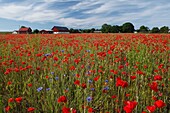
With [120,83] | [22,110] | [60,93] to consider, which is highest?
[120,83]

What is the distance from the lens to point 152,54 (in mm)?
5043

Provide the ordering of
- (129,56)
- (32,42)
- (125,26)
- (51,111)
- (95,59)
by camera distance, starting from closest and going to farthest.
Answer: (51,111) < (95,59) < (129,56) < (32,42) < (125,26)

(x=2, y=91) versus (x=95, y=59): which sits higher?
(x=95, y=59)

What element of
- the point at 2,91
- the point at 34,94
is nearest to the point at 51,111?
the point at 34,94

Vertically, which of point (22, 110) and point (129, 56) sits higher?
point (129, 56)

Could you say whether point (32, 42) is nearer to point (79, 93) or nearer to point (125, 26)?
point (79, 93)

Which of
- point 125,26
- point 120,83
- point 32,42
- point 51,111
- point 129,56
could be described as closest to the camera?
point 120,83

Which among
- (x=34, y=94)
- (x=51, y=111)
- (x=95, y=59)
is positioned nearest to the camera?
(x=51, y=111)

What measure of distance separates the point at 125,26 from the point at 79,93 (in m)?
67.3

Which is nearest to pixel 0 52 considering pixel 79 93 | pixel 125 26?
pixel 79 93

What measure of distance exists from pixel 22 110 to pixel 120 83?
1.46 meters

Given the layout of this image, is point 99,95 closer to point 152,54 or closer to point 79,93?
point 79,93

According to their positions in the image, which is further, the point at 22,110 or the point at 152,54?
the point at 152,54

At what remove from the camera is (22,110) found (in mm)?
2520
